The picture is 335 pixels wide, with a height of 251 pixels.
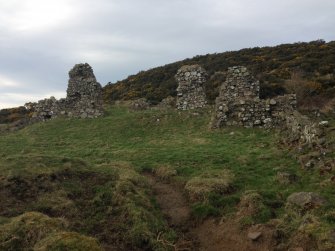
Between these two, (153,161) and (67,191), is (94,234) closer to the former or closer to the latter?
(67,191)

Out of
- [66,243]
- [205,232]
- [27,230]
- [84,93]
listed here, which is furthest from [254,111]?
[66,243]

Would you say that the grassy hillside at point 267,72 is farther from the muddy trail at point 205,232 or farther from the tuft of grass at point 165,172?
the muddy trail at point 205,232

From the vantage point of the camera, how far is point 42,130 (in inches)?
1221

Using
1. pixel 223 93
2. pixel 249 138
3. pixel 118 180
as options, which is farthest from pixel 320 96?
pixel 118 180

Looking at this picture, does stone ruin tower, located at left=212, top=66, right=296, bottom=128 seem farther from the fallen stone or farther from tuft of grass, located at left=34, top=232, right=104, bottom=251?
Result: tuft of grass, located at left=34, top=232, right=104, bottom=251

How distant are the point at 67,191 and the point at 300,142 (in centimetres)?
987

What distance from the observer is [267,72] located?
175 ft

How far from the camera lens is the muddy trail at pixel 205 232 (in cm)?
1133

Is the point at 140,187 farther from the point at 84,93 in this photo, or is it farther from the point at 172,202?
the point at 84,93

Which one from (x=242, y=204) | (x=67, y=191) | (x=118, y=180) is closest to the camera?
(x=242, y=204)

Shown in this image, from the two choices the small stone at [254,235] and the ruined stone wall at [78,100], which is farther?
the ruined stone wall at [78,100]

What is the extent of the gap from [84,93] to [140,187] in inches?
777

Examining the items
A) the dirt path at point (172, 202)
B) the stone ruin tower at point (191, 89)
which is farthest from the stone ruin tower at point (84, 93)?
the dirt path at point (172, 202)

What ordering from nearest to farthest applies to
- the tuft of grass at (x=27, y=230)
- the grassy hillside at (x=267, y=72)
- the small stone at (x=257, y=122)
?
1. the tuft of grass at (x=27, y=230)
2. the small stone at (x=257, y=122)
3. the grassy hillside at (x=267, y=72)
